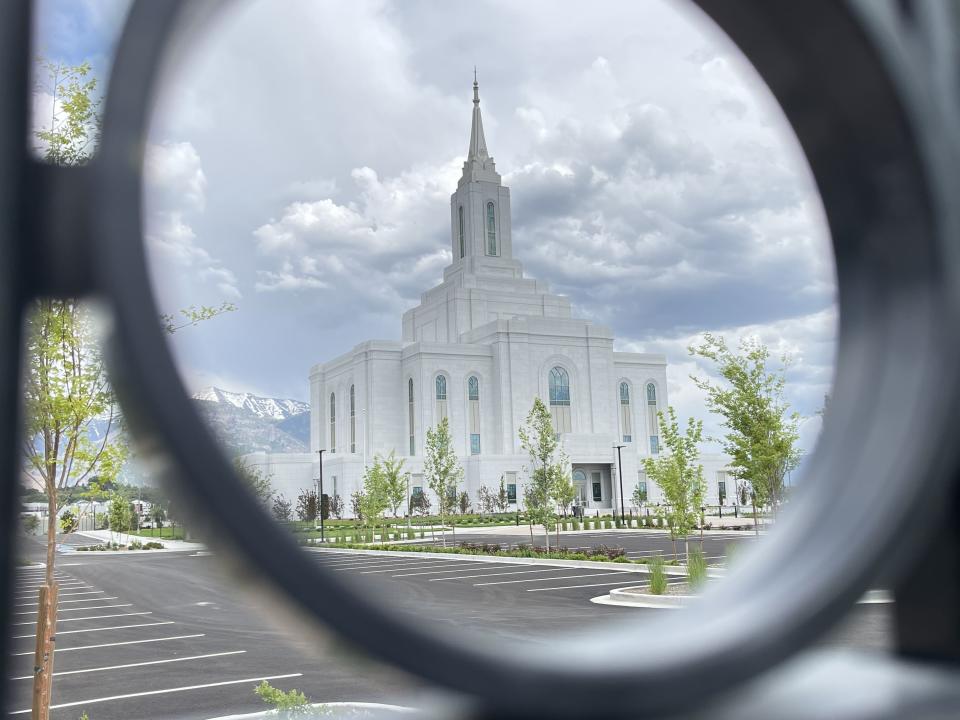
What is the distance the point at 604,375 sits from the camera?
5191cm

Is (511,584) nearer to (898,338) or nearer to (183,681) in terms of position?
(183,681)

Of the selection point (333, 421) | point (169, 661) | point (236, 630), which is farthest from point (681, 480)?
point (333, 421)

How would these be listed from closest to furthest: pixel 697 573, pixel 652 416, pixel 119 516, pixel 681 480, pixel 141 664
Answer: pixel 141 664 < pixel 697 573 < pixel 681 480 < pixel 119 516 < pixel 652 416

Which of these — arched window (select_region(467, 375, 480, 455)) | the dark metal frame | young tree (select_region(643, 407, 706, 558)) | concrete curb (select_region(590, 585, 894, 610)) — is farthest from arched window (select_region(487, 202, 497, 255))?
the dark metal frame

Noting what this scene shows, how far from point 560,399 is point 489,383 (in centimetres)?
456

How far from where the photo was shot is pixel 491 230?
176 ft

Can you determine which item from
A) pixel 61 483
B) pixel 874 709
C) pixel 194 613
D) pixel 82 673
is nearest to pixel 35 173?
pixel 874 709

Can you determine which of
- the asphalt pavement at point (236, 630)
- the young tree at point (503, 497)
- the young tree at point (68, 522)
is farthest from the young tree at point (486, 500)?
the young tree at point (68, 522)

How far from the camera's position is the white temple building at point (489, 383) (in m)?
47.6

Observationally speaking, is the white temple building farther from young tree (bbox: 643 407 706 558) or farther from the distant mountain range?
the distant mountain range

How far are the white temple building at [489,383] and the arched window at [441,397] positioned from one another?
0.21ft

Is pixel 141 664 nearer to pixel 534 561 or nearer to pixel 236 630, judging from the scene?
pixel 236 630

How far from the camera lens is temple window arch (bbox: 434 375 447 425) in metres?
49.3

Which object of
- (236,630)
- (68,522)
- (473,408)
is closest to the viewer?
(68,522)
